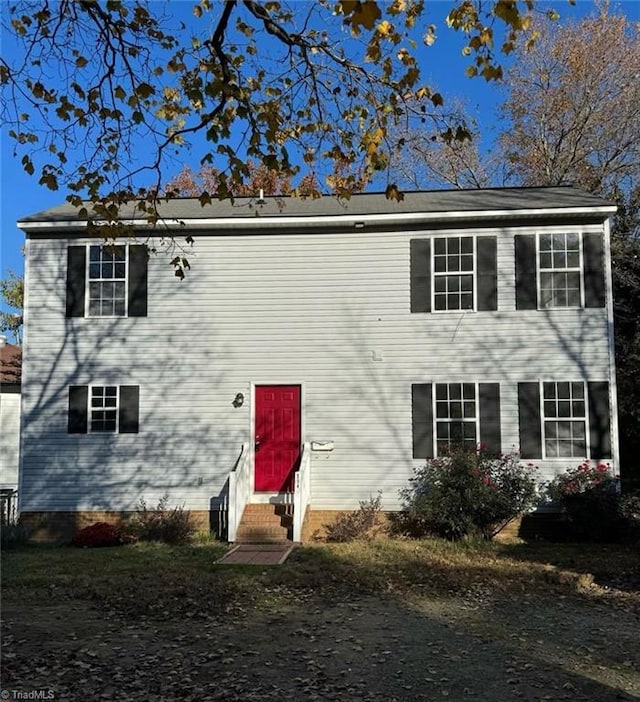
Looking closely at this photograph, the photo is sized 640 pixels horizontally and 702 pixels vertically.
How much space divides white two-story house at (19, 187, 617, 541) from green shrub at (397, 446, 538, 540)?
1.97 ft

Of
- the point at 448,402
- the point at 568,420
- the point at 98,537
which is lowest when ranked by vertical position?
the point at 98,537

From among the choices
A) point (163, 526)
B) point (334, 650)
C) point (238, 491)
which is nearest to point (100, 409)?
point (163, 526)

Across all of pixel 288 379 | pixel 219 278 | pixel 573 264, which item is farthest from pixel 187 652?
pixel 573 264

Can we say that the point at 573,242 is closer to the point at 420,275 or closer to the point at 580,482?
the point at 420,275

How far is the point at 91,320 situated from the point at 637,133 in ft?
57.9

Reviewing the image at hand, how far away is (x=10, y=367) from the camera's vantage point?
25328 mm

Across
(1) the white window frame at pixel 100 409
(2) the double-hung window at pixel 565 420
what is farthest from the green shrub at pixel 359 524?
(1) the white window frame at pixel 100 409

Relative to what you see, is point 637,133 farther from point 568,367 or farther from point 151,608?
point 151,608

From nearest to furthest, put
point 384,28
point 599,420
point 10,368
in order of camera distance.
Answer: point 384,28, point 599,420, point 10,368

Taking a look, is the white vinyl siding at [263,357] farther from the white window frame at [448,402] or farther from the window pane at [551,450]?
the window pane at [551,450]

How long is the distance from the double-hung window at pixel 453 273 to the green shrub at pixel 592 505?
3536 mm

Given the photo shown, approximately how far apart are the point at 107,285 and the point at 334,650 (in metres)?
9.38

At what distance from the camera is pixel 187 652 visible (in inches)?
228

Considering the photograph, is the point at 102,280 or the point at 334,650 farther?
the point at 102,280
